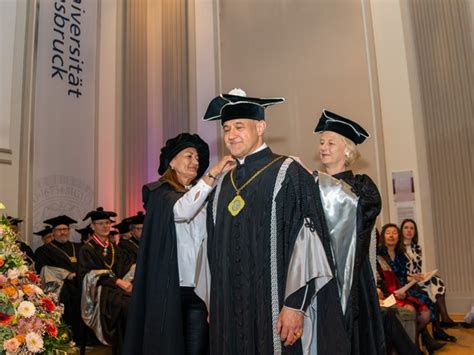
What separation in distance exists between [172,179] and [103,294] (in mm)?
2534

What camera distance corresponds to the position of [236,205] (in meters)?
2.41

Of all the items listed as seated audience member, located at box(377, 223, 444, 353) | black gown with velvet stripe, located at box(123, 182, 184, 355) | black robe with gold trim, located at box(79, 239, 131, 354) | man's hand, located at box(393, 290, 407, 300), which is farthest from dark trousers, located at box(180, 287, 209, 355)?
man's hand, located at box(393, 290, 407, 300)

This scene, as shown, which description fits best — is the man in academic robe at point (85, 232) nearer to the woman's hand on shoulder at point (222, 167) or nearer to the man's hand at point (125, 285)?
the man's hand at point (125, 285)

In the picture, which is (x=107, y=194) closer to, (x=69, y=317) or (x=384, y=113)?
(x=69, y=317)

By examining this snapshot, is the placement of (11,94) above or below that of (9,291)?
above

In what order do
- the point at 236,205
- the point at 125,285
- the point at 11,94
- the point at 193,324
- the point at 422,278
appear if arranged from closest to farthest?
the point at 236,205, the point at 193,324, the point at 125,285, the point at 422,278, the point at 11,94

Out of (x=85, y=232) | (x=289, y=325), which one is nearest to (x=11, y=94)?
(x=85, y=232)

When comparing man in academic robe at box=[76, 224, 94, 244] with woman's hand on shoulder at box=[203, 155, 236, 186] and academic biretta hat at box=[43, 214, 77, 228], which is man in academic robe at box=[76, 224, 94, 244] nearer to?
academic biretta hat at box=[43, 214, 77, 228]

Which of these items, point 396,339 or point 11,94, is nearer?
point 396,339

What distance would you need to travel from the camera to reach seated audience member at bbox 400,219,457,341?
18.6 ft

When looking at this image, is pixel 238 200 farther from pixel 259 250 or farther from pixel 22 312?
pixel 22 312

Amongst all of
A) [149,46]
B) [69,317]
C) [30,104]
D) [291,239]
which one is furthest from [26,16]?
[291,239]

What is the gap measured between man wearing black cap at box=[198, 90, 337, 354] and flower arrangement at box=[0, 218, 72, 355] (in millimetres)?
748

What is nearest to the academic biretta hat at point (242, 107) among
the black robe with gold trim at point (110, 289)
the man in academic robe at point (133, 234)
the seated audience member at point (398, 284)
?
the black robe with gold trim at point (110, 289)
